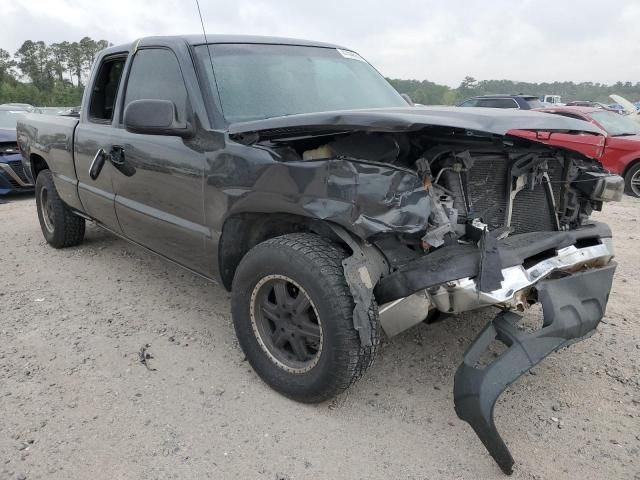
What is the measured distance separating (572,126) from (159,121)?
84.4 inches

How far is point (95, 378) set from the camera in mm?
2885

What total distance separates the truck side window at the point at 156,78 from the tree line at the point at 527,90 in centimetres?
2571

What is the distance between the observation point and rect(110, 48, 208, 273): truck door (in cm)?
304

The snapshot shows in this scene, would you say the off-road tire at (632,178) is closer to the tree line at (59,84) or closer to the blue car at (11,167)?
the blue car at (11,167)

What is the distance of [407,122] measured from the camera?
209cm

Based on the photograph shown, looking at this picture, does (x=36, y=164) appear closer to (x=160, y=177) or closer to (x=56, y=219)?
(x=56, y=219)

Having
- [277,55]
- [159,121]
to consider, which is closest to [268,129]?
[159,121]

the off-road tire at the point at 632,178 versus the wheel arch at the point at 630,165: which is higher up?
the wheel arch at the point at 630,165

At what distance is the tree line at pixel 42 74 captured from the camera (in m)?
42.1

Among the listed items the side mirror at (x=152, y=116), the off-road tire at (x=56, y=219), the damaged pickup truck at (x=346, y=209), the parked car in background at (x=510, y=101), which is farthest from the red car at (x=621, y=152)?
the side mirror at (x=152, y=116)

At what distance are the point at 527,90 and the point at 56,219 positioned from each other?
47433 mm

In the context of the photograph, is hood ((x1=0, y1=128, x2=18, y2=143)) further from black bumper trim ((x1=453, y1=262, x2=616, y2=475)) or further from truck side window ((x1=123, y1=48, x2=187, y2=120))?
black bumper trim ((x1=453, y1=262, x2=616, y2=475))

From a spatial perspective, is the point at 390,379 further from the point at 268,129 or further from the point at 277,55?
the point at 277,55

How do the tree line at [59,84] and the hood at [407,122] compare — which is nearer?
the hood at [407,122]
